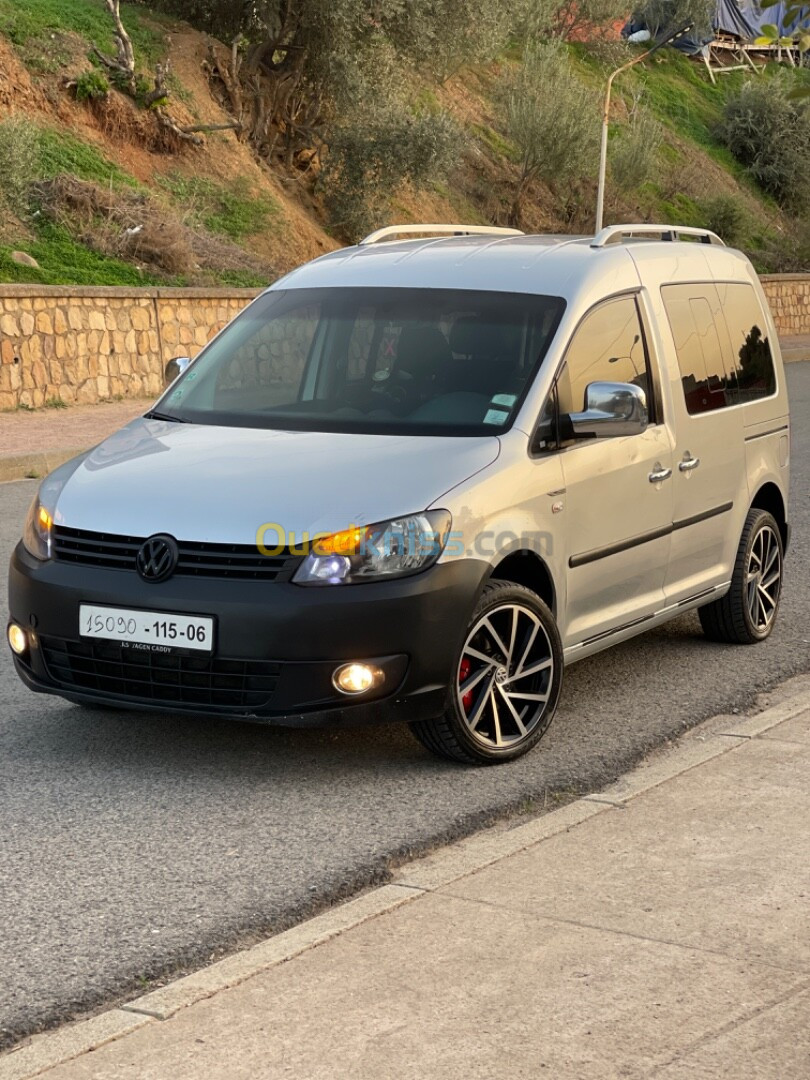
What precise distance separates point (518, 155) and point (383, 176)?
37.0 feet

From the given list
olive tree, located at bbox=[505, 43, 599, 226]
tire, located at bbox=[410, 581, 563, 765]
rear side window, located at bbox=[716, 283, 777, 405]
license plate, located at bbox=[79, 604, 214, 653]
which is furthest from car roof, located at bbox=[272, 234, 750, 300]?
olive tree, located at bbox=[505, 43, 599, 226]

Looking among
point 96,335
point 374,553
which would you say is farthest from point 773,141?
point 374,553

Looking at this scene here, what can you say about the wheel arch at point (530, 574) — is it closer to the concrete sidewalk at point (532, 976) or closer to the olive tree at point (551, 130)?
the concrete sidewalk at point (532, 976)

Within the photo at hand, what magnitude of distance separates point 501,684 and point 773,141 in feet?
171

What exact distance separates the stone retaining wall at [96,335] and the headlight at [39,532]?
14.1m

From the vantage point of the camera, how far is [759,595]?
303 inches

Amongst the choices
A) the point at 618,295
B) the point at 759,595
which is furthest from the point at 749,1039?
the point at 759,595

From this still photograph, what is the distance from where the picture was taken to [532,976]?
12.6 ft

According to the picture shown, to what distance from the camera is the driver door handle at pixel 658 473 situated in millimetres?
6500

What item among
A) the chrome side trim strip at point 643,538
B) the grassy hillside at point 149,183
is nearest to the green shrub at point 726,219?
the grassy hillside at point 149,183

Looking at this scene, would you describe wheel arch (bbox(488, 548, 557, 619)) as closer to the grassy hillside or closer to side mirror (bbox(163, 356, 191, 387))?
side mirror (bbox(163, 356, 191, 387))

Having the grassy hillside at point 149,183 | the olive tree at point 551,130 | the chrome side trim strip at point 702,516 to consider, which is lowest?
the chrome side trim strip at point 702,516

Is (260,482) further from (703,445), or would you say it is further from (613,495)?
(703,445)

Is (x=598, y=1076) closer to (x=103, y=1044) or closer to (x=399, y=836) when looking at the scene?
(x=103, y=1044)
